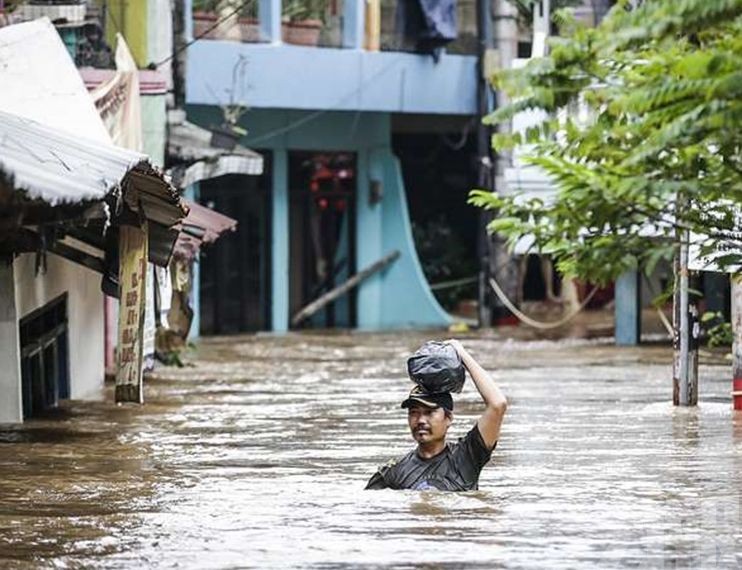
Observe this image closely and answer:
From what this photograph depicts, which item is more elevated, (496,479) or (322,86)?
(322,86)

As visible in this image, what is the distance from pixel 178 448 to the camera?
750 inches

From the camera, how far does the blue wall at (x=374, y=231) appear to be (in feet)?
126

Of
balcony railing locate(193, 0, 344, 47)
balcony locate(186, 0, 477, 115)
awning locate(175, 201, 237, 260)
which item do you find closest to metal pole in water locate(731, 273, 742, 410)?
awning locate(175, 201, 237, 260)

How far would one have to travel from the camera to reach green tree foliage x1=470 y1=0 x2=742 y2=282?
10633mm

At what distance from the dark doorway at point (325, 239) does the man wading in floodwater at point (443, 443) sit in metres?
25.4

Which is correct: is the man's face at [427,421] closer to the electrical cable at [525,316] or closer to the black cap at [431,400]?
the black cap at [431,400]

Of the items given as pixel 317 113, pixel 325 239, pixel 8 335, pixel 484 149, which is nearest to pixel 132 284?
pixel 8 335

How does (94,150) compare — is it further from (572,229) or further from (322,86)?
(322,86)

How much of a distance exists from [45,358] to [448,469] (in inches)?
377

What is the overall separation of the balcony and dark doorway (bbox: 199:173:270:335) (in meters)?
1.73

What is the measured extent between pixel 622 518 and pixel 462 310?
27.7 metres

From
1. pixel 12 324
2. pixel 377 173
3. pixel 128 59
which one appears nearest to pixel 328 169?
pixel 377 173

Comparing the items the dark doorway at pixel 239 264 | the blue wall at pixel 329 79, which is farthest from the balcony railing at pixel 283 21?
the dark doorway at pixel 239 264

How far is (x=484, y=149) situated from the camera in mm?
38875
